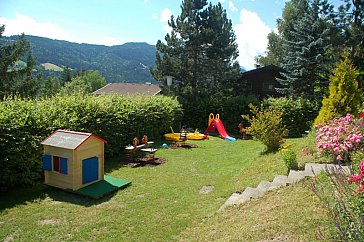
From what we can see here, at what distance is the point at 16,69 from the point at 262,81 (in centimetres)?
2073

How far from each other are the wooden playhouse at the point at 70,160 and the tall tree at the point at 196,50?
13.6 meters

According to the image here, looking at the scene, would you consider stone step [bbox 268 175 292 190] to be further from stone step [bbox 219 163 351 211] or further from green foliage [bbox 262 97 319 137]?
green foliage [bbox 262 97 319 137]

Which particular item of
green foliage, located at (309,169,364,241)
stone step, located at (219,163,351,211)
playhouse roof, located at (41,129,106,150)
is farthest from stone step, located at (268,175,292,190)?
playhouse roof, located at (41,129,106,150)

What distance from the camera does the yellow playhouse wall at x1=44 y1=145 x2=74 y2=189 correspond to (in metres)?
7.07

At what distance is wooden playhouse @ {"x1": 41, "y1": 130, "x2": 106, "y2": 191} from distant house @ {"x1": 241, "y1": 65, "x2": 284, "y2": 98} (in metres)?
19.6

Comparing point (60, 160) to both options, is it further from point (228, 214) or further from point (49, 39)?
point (49, 39)

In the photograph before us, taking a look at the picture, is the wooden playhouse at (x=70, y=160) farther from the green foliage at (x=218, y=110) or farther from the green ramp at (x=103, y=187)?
the green foliage at (x=218, y=110)

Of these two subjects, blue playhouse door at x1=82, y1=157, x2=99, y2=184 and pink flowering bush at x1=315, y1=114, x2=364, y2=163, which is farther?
blue playhouse door at x1=82, y1=157, x2=99, y2=184

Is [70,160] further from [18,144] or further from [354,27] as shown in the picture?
[354,27]

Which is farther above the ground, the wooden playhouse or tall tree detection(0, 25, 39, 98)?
tall tree detection(0, 25, 39, 98)

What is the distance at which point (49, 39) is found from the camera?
109 m

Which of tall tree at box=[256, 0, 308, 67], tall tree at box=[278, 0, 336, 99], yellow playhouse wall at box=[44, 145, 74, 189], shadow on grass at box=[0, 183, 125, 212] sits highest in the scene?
tall tree at box=[256, 0, 308, 67]

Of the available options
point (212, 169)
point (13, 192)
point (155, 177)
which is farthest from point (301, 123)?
point (13, 192)

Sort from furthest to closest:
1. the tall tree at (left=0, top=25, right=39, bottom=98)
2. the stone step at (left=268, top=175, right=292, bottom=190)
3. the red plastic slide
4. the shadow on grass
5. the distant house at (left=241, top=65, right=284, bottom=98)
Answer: the distant house at (left=241, top=65, right=284, bottom=98) → the tall tree at (left=0, top=25, right=39, bottom=98) → the red plastic slide → the shadow on grass → the stone step at (left=268, top=175, right=292, bottom=190)
